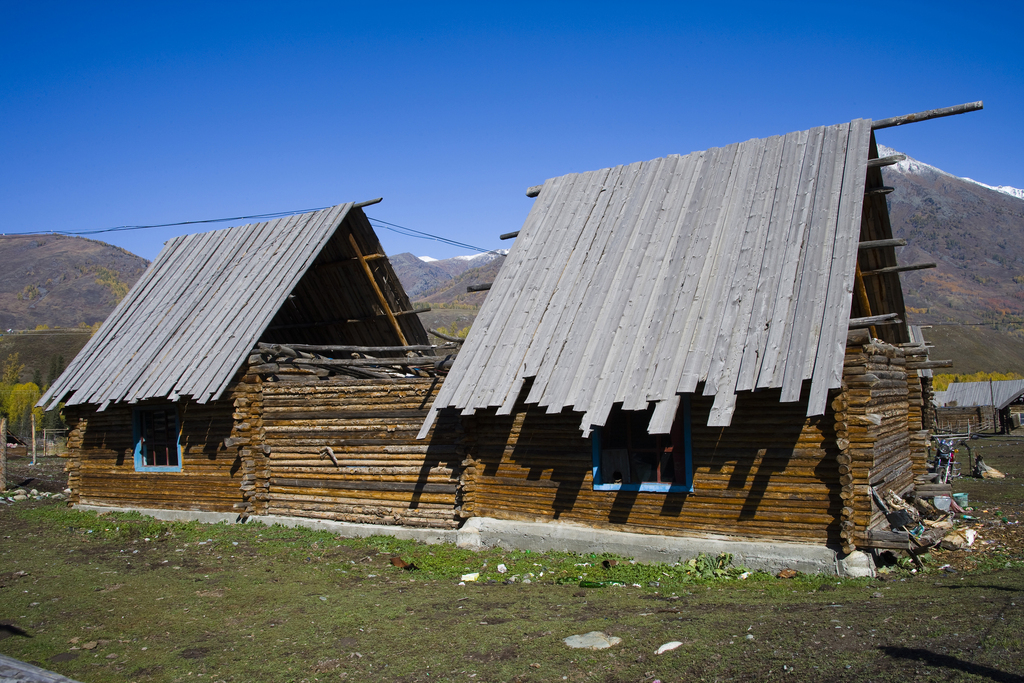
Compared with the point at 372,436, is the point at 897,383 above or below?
above

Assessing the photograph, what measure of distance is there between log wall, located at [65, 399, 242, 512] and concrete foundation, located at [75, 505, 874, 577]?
149 centimetres

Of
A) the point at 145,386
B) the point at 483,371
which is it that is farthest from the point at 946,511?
the point at 145,386

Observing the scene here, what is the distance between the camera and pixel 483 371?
38.3 ft

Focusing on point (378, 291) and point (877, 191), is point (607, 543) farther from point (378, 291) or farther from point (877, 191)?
point (378, 291)

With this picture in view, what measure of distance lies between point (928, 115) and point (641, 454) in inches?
279

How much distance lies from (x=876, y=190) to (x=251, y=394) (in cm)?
1258

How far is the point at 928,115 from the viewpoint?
36.2ft

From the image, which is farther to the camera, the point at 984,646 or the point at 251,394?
the point at 251,394

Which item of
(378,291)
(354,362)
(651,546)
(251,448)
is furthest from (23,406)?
(651,546)

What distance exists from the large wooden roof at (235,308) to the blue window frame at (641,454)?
7.92 metres

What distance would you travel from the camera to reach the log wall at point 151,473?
15.0m

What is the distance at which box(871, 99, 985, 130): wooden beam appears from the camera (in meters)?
10.7

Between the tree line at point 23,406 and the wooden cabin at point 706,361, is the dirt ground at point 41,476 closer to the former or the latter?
the wooden cabin at point 706,361

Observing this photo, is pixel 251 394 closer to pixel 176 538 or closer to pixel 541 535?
pixel 176 538
